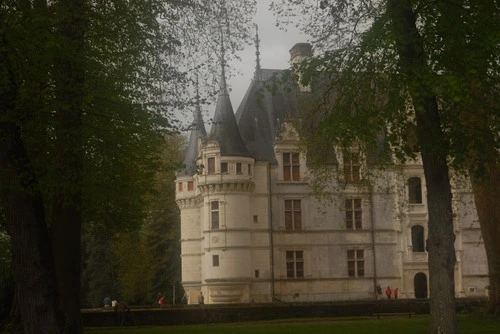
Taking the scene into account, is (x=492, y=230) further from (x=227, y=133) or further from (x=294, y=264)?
(x=227, y=133)

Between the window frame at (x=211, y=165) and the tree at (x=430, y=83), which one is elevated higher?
the window frame at (x=211, y=165)

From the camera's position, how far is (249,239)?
33.3 metres

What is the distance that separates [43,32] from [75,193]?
2.64 m

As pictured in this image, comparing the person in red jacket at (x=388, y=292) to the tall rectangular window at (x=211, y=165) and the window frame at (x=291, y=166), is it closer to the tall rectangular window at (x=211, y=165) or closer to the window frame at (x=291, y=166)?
the window frame at (x=291, y=166)

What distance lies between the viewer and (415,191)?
117 ft

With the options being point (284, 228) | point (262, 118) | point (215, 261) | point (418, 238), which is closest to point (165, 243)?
point (215, 261)

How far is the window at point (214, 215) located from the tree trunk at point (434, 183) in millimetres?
22606

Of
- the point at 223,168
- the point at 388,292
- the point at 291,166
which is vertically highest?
the point at 291,166

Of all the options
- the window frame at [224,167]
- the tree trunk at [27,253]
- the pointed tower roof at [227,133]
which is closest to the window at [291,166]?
the pointed tower roof at [227,133]

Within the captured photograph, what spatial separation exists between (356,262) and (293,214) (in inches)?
141

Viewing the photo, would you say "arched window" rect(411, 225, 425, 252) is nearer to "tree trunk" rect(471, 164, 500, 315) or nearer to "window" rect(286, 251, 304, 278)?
"window" rect(286, 251, 304, 278)

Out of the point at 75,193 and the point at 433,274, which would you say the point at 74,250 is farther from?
the point at 433,274

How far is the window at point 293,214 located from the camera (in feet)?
113

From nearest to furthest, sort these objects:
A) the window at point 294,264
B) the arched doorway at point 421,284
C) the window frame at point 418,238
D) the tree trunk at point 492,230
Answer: the tree trunk at point 492,230, the window at point 294,264, the window frame at point 418,238, the arched doorway at point 421,284
